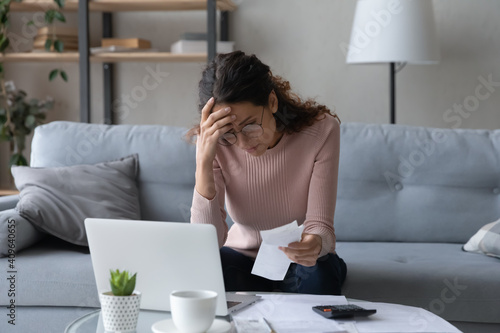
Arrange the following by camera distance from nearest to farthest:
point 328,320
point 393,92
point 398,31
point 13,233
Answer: point 328,320
point 13,233
point 398,31
point 393,92

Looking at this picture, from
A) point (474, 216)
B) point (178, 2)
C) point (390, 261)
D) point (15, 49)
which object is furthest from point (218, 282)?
point (15, 49)

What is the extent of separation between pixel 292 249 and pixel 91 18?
2399 mm

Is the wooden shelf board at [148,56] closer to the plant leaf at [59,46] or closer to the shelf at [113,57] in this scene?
the shelf at [113,57]

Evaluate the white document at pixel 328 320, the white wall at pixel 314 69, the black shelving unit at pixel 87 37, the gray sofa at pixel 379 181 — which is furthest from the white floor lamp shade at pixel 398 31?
the white document at pixel 328 320

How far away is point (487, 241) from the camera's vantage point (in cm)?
195

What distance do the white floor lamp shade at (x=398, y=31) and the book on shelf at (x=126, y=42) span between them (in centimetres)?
105

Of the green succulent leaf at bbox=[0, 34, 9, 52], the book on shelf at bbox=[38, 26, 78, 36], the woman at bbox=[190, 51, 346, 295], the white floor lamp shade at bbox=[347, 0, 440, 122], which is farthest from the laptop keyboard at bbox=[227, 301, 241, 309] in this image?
the green succulent leaf at bbox=[0, 34, 9, 52]

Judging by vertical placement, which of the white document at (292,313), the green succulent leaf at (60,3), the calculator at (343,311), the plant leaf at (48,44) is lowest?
the white document at (292,313)

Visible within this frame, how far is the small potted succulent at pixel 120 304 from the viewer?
42.8 inches

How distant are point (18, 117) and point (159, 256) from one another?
7.49 ft

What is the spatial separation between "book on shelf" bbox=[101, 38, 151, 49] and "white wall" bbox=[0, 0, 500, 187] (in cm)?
26

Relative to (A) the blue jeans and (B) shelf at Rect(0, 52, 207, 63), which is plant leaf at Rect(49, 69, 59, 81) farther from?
(A) the blue jeans

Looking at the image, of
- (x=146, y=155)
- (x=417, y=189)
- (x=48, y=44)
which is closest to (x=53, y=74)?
(x=48, y=44)

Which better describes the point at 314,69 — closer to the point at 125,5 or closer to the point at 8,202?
the point at 125,5
